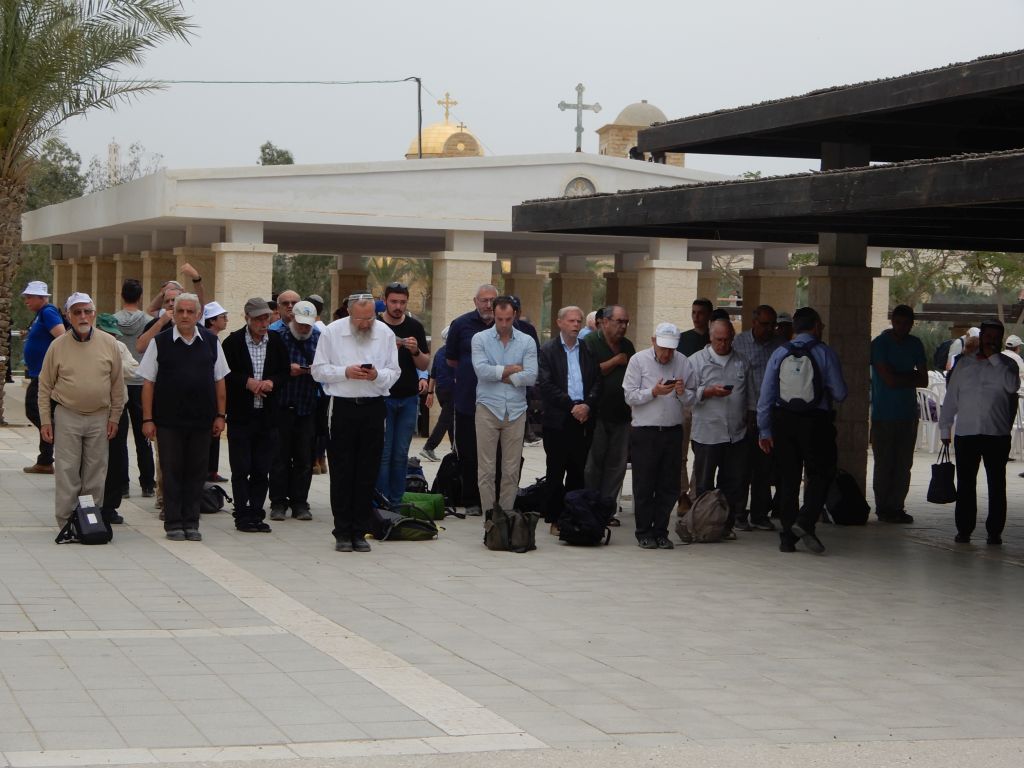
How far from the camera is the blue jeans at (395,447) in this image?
1220 cm

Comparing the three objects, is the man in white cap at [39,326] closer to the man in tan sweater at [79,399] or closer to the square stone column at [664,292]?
the man in tan sweater at [79,399]

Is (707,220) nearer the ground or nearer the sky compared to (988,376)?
nearer the sky

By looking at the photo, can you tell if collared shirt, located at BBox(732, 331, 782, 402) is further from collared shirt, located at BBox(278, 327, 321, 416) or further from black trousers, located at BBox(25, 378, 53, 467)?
black trousers, located at BBox(25, 378, 53, 467)

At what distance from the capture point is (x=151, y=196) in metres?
20.6

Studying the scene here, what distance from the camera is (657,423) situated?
37.1 feet

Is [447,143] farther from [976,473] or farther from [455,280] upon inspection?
[976,473]

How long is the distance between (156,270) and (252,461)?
1442 centimetres

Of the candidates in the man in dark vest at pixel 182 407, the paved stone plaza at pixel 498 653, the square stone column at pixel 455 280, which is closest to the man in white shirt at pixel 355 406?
the paved stone plaza at pixel 498 653

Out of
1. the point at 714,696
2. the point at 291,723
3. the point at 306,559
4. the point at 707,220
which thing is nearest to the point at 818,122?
the point at 707,220

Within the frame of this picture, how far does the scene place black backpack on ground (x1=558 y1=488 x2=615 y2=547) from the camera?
11.4m

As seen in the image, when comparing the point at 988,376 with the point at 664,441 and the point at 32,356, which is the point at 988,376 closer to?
the point at 664,441

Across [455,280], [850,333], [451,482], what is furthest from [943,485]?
[455,280]

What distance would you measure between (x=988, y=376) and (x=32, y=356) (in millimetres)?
8770

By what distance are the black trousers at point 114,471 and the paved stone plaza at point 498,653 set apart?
0.24 metres
